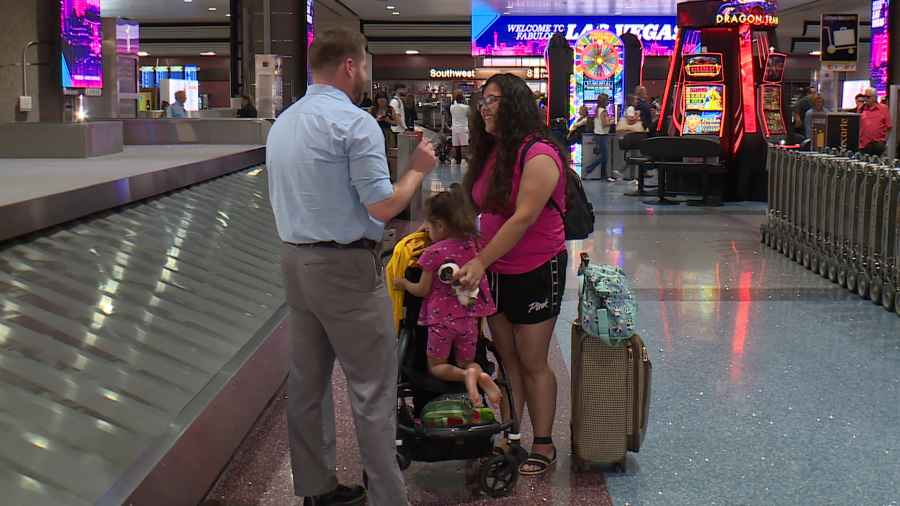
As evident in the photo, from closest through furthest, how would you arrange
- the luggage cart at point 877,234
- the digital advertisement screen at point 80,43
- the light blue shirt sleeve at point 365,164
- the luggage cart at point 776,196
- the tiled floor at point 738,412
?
1. the light blue shirt sleeve at point 365,164
2. the tiled floor at point 738,412
3. the luggage cart at point 877,234
4. the luggage cart at point 776,196
5. the digital advertisement screen at point 80,43

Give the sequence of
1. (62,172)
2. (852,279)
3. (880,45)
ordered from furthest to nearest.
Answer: (880,45) < (852,279) < (62,172)

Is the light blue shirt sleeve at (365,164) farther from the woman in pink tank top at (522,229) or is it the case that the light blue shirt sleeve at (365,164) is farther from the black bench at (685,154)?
the black bench at (685,154)

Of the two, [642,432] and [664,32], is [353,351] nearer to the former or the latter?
[642,432]

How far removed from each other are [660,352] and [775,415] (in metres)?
1.15

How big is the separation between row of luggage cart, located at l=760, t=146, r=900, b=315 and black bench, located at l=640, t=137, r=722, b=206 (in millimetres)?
4369

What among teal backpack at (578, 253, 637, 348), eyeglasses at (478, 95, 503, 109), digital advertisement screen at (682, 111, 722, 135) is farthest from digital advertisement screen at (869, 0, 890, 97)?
eyeglasses at (478, 95, 503, 109)

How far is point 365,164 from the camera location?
2521mm

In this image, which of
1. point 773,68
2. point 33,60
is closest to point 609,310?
point 33,60

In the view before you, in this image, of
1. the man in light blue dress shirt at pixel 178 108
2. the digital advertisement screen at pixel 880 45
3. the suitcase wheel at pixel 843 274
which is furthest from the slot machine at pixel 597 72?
the suitcase wheel at pixel 843 274

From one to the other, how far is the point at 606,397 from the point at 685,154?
1081cm

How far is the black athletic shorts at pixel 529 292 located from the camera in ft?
10.6

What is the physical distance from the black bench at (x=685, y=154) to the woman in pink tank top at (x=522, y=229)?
10.6 metres

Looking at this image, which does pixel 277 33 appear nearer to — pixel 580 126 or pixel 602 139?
pixel 580 126

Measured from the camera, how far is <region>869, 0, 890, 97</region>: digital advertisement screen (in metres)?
21.7
